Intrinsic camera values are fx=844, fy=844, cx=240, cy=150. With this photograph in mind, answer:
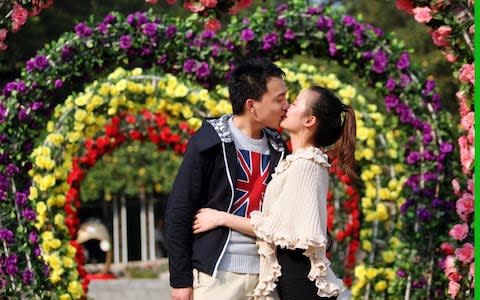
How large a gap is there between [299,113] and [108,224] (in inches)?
576

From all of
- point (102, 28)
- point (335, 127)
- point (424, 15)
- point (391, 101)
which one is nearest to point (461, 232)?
point (424, 15)

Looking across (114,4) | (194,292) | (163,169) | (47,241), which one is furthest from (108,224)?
(194,292)

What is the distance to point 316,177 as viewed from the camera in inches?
118

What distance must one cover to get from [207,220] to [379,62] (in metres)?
2.83

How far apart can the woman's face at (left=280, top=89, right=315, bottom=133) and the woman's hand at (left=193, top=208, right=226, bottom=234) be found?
1.33ft

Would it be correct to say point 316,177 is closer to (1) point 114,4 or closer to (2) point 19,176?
(2) point 19,176

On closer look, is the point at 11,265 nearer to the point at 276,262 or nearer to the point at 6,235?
the point at 6,235

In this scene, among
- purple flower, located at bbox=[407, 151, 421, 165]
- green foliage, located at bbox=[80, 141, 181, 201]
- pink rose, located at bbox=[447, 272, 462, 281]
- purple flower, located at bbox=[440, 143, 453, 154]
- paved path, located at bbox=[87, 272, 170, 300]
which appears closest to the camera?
pink rose, located at bbox=[447, 272, 462, 281]

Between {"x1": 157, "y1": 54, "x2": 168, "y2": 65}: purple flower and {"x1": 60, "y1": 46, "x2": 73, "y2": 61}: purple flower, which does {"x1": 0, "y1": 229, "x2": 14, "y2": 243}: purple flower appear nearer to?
{"x1": 60, "y1": 46, "x2": 73, "y2": 61}: purple flower

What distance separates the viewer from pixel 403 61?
5.57 meters

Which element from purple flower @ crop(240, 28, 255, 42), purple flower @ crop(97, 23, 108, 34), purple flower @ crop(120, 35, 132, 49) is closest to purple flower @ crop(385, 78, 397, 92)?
purple flower @ crop(240, 28, 255, 42)

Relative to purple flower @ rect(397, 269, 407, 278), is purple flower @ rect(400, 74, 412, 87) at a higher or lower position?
higher

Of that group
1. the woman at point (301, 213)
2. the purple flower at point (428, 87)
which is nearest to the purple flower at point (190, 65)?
the purple flower at point (428, 87)

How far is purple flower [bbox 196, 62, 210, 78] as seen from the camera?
18.1 feet
